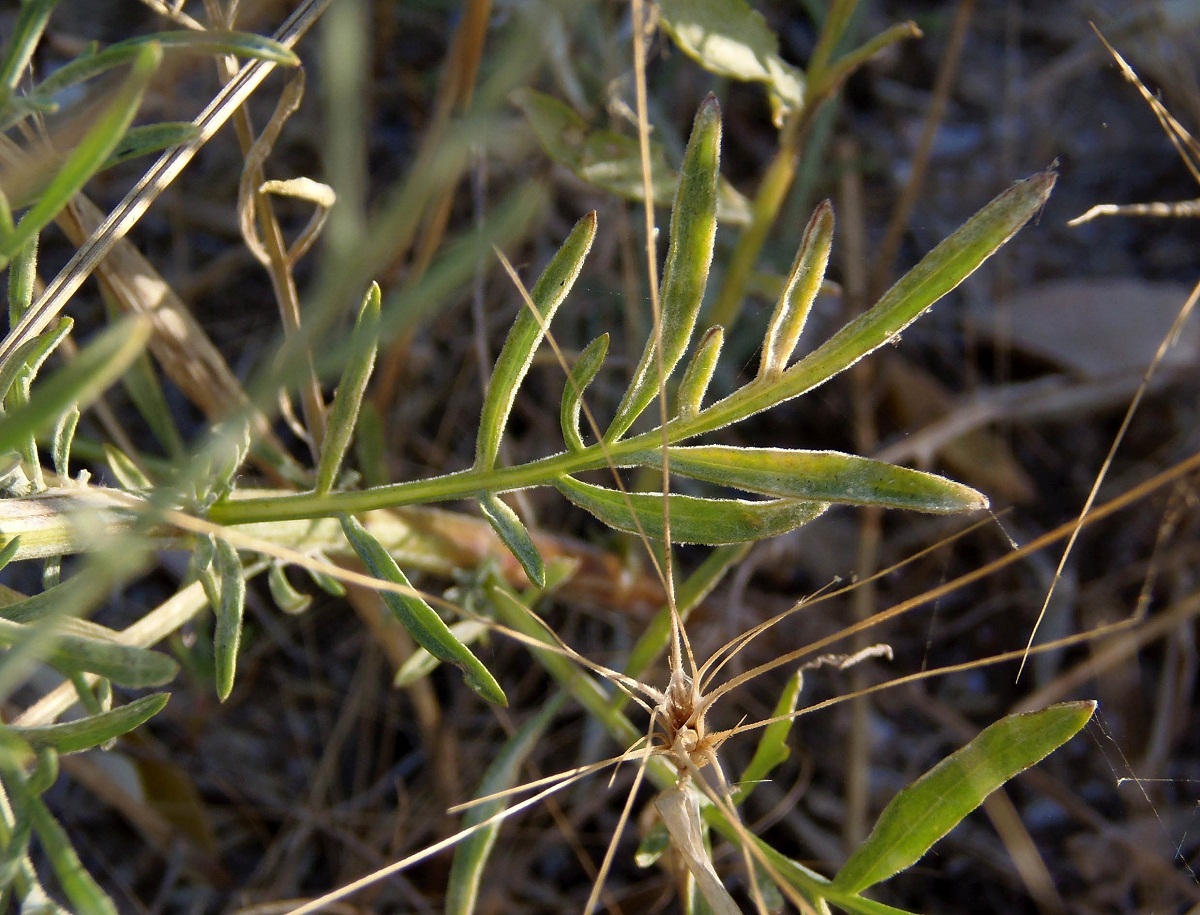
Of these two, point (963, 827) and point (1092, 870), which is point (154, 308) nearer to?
point (963, 827)

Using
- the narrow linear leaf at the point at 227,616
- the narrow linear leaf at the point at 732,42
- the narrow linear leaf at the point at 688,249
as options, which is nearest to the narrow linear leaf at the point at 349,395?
the narrow linear leaf at the point at 227,616

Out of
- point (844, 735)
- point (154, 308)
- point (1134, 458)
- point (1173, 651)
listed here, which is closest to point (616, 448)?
point (154, 308)

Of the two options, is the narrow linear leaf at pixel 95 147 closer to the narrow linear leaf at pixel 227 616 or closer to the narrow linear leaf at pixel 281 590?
the narrow linear leaf at pixel 227 616

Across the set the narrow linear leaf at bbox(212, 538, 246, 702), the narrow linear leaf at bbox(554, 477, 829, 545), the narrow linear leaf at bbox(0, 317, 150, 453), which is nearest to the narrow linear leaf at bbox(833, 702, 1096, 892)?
the narrow linear leaf at bbox(554, 477, 829, 545)

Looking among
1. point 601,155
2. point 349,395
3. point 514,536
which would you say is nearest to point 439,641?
point 514,536

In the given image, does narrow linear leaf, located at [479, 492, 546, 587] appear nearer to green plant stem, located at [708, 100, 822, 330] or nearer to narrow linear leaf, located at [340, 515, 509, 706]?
narrow linear leaf, located at [340, 515, 509, 706]

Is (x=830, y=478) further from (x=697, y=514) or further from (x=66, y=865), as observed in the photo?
(x=66, y=865)
